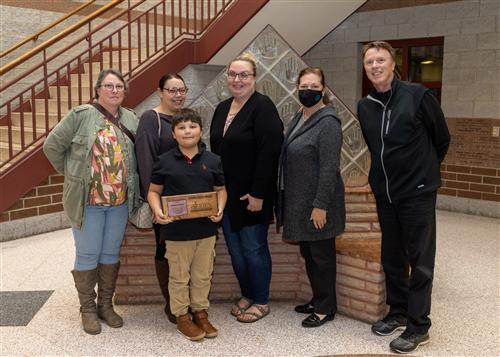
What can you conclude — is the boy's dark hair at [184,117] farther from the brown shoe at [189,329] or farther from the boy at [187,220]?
the brown shoe at [189,329]

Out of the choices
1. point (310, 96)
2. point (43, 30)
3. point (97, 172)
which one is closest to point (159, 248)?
point (97, 172)

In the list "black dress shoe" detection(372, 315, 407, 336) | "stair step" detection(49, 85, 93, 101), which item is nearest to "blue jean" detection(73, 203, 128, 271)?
"black dress shoe" detection(372, 315, 407, 336)

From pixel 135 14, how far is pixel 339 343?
20.9ft

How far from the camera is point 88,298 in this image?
9.12ft

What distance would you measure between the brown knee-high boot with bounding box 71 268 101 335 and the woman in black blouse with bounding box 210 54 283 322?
0.83 m

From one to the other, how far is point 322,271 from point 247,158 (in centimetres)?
Answer: 79

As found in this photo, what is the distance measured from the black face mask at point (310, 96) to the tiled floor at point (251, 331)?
4.34 feet

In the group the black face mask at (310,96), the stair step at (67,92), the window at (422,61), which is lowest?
the black face mask at (310,96)

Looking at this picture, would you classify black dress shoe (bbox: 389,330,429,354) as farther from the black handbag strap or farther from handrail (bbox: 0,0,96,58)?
handrail (bbox: 0,0,96,58)

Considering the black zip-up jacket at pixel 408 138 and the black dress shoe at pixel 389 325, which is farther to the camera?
the black dress shoe at pixel 389 325

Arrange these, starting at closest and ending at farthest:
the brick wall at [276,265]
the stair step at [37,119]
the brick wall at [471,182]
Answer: the brick wall at [276,265] < the stair step at [37,119] < the brick wall at [471,182]

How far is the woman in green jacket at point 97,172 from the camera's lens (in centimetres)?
256

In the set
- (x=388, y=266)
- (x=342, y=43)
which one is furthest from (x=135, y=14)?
(x=388, y=266)

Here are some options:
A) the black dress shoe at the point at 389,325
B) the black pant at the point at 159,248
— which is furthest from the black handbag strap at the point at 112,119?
the black dress shoe at the point at 389,325
